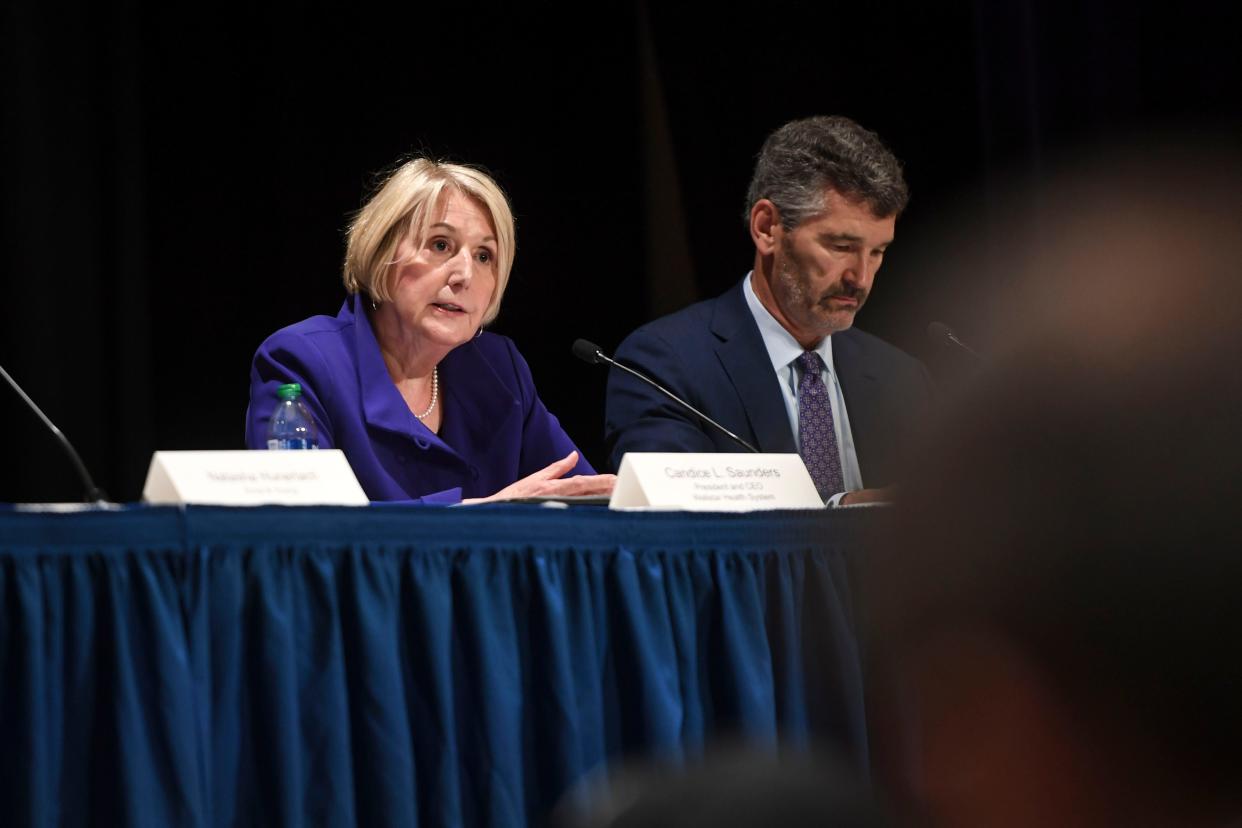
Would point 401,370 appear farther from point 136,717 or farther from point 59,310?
point 136,717

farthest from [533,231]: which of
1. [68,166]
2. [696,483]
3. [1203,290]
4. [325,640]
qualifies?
[1203,290]

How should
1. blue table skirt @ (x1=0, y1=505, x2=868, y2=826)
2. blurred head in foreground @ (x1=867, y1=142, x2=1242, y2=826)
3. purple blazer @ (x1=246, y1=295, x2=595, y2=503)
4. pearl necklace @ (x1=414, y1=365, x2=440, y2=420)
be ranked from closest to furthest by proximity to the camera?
blurred head in foreground @ (x1=867, y1=142, x2=1242, y2=826) → blue table skirt @ (x1=0, y1=505, x2=868, y2=826) → purple blazer @ (x1=246, y1=295, x2=595, y2=503) → pearl necklace @ (x1=414, y1=365, x2=440, y2=420)

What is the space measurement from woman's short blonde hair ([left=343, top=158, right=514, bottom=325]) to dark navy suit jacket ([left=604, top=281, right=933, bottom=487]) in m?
0.33

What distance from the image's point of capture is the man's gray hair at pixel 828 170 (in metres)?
2.94

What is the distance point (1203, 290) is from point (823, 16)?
3.70 meters

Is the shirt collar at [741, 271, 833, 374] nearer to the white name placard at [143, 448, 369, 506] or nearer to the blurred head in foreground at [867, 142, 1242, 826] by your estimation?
the white name placard at [143, 448, 369, 506]

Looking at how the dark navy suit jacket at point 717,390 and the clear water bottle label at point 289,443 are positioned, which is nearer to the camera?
the clear water bottle label at point 289,443

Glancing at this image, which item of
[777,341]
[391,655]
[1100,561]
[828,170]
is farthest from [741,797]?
[828,170]

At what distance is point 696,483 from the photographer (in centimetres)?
168

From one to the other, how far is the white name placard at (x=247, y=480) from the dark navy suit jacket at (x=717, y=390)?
1107 millimetres

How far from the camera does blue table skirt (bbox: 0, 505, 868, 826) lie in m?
1.27

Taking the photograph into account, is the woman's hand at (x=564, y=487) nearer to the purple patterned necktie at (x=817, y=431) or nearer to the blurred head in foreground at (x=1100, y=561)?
the purple patterned necktie at (x=817, y=431)

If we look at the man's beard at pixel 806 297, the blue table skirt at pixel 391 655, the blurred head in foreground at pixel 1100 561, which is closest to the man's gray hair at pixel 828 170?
the man's beard at pixel 806 297

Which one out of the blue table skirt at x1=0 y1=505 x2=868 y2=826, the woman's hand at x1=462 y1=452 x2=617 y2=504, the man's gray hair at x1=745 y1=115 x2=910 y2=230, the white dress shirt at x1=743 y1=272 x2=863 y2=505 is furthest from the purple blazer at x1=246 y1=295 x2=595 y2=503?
the man's gray hair at x1=745 y1=115 x2=910 y2=230
